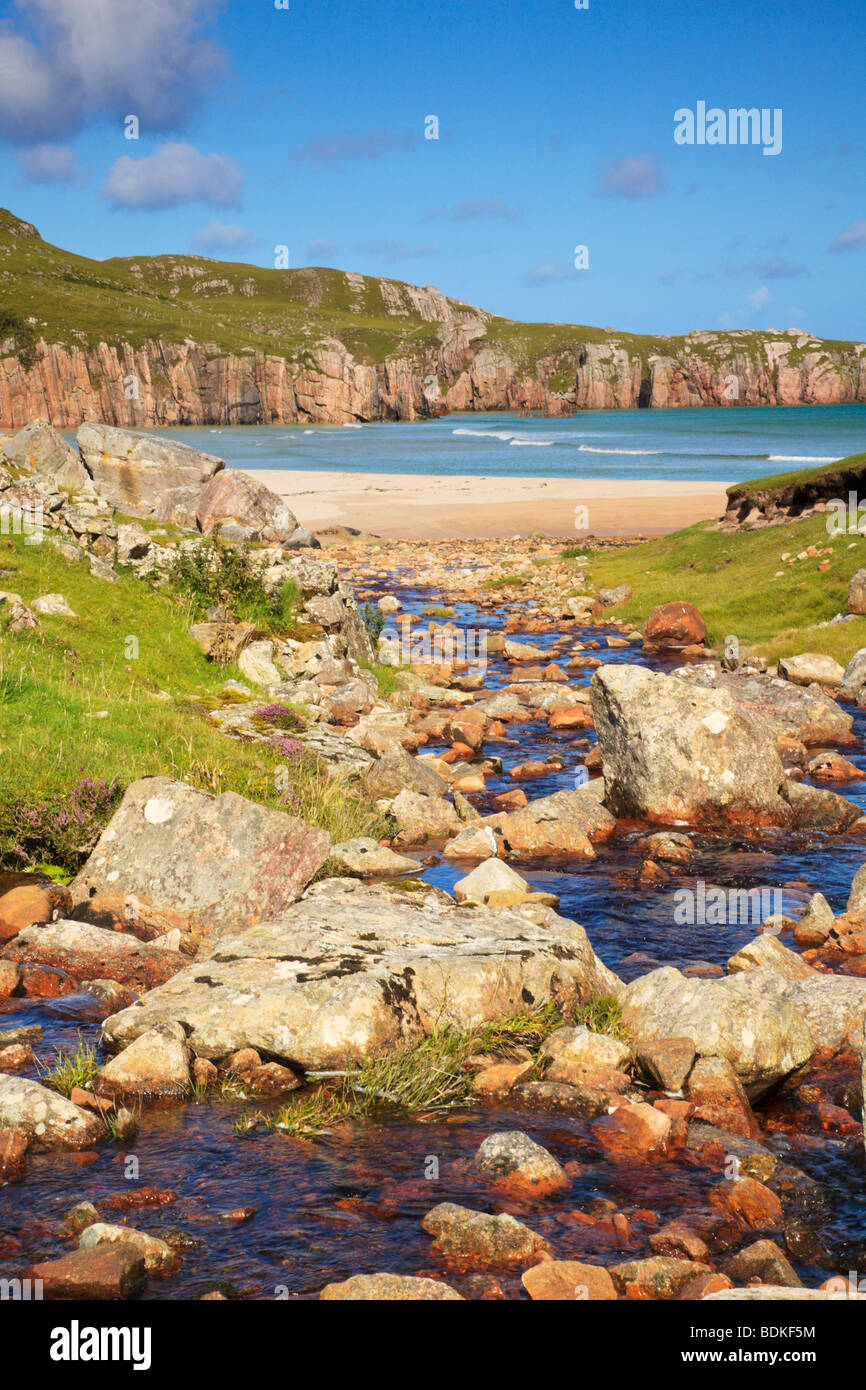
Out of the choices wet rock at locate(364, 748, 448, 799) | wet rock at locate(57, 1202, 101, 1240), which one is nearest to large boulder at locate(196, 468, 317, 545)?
wet rock at locate(364, 748, 448, 799)

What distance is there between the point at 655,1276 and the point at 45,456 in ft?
95.9

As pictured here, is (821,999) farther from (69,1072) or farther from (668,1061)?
(69,1072)

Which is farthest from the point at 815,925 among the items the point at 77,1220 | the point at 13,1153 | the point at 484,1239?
the point at 13,1153

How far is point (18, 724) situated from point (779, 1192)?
9705 mm

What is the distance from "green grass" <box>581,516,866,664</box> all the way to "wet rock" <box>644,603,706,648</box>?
473mm

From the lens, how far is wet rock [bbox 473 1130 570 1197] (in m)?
6.30

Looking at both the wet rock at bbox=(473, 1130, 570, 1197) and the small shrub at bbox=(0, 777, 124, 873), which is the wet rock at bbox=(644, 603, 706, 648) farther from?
the wet rock at bbox=(473, 1130, 570, 1197)

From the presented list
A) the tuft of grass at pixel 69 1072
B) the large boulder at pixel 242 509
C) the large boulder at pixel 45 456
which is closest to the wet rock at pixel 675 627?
the large boulder at pixel 242 509

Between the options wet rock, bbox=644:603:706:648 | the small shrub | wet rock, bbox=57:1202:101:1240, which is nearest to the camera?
wet rock, bbox=57:1202:101:1240

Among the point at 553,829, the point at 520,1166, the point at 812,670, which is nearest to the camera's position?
the point at 520,1166

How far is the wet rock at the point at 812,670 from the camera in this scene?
2217cm

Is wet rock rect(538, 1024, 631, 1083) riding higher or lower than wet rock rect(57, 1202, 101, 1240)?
lower

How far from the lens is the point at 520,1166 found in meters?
6.39

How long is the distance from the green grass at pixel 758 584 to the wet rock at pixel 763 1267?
19.7 metres
